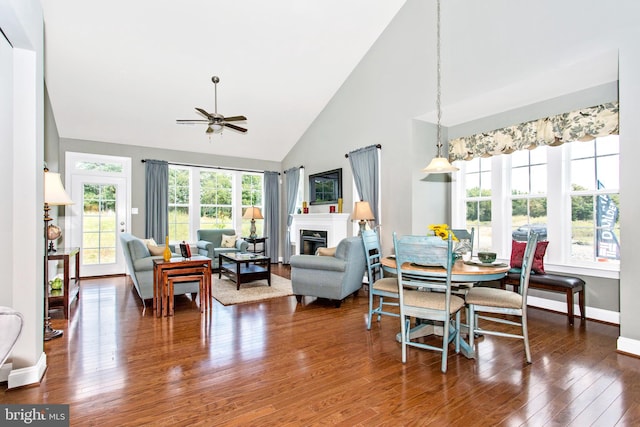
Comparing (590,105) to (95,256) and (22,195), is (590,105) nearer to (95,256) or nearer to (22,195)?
(22,195)

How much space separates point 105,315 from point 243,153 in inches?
183

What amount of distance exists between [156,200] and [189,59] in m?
2.92

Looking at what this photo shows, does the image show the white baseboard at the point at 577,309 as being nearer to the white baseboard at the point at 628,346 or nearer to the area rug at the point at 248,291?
the white baseboard at the point at 628,346

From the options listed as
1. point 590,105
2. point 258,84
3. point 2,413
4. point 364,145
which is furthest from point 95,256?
point 590,105

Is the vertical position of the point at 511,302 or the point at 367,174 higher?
the point at 367,174

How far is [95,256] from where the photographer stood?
6.09 metres

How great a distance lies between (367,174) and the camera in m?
5.48

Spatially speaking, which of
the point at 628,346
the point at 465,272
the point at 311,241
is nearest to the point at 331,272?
the point at 465,272

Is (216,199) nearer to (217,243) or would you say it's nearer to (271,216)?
(217,243)

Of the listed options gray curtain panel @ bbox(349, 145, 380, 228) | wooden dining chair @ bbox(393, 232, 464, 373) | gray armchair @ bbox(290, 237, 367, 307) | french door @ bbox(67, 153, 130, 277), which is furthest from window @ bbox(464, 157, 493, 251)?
french door @ bbox(67, 153, 130, 277)

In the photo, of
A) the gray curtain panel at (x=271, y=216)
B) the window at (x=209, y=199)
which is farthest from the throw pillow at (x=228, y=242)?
the gray curtain panel at (x=271, y=216)

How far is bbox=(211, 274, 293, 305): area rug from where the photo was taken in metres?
4.46

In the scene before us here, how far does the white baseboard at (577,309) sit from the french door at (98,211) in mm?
6943

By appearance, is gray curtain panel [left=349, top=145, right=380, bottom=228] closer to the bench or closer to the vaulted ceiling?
the vaulted ceiling
